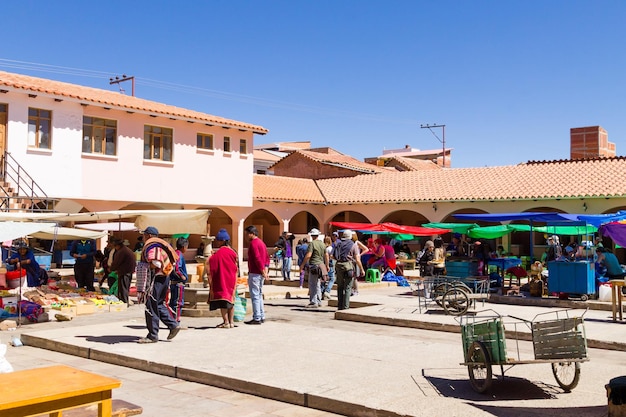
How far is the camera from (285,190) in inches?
1355

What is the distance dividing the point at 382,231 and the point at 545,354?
1531 centimetres

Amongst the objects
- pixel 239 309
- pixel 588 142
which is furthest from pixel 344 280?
pixel 588 142

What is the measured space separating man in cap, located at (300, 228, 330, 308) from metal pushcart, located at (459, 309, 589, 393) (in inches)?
268

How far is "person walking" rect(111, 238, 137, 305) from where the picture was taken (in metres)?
14.8

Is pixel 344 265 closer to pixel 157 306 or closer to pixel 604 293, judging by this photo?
pixel 157 306

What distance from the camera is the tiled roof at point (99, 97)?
21891mm

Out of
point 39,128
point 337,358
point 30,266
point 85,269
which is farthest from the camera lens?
point 39,128

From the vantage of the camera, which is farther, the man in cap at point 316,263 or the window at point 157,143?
the window at point 157,143

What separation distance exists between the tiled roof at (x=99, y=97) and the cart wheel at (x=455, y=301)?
15257mm

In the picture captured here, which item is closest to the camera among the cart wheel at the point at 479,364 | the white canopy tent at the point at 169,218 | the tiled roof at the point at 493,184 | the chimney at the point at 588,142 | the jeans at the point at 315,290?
the cart wheel at the point at 479,364

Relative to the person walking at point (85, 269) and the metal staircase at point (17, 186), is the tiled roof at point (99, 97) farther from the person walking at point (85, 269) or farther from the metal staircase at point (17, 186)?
the person walking at point (85, 269)

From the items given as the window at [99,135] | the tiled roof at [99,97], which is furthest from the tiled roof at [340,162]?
the window at [99,135]

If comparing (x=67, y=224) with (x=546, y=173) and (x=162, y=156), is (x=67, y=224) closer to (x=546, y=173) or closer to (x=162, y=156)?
(x=162, y=156)

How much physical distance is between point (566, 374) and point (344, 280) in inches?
261
